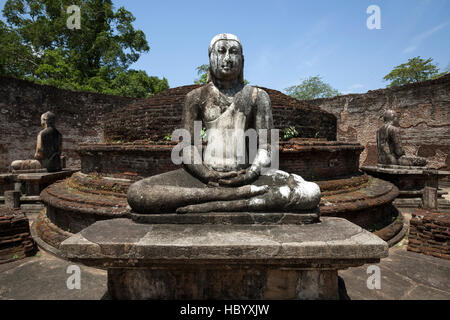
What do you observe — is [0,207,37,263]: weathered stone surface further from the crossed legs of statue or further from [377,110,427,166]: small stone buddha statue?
[377,110,427,166]: small stone buddha statue

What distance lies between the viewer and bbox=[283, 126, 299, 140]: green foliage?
507cm

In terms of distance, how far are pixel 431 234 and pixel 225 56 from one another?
3701 mm

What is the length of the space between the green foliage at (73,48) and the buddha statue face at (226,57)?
14550 mm

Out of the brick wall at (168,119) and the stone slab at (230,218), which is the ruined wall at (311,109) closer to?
the brick wall at (168,119)

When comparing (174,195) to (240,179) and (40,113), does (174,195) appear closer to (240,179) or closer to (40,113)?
(240,179)

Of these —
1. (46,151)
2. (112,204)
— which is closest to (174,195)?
(112,204)

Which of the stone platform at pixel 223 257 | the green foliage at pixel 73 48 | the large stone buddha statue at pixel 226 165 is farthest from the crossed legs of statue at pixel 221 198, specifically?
the green foliage at pixel 73 48

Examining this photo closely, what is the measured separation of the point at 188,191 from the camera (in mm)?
1874

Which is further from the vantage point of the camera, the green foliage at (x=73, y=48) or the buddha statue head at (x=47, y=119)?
the green foliage at (x=73, y=48)

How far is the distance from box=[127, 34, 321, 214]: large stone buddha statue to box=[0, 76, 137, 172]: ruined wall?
10469 millimetres

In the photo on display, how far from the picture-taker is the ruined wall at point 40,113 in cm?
925

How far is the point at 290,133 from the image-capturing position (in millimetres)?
5109
